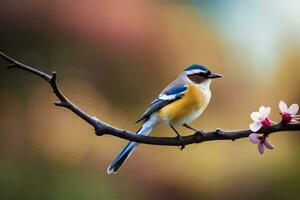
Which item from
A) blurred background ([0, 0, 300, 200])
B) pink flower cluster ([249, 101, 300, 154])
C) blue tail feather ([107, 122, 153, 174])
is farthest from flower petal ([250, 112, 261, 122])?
blurred background ([0, 0, 300, 200])

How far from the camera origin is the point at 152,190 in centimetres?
175

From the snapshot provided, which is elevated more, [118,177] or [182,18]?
[182,18]

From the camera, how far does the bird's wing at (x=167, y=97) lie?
0.80 m

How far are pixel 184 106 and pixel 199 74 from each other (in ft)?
0.17

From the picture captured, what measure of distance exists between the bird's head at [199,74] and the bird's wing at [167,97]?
0.06 feet

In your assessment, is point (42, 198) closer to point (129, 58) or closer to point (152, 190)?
point (152, 190)

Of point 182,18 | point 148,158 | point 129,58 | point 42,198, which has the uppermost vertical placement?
point 182,18

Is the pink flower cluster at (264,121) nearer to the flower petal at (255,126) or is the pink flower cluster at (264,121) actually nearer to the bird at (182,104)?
the flower petal at (255,126)

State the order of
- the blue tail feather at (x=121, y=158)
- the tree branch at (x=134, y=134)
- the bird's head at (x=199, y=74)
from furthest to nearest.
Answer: the bird's head at (x=199, y=74)
the blue tail feather at (x=121, y=158)
the tree branch at (x=134, y=134)

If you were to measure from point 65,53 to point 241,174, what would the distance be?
0.61 meters

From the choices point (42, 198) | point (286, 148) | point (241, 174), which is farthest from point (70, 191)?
point (286, 148)

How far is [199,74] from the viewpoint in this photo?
2.55ft

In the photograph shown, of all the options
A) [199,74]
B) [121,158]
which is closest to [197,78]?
[199,74]

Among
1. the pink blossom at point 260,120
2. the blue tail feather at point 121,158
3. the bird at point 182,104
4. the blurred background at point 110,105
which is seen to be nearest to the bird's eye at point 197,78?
the bird at point 182,104
